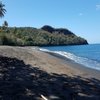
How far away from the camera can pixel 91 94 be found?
12023mm

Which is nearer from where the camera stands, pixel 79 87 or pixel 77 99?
pixel 77 99

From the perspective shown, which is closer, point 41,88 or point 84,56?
point 41,88

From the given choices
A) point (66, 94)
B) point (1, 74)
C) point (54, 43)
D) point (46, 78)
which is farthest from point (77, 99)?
point (54, 43)

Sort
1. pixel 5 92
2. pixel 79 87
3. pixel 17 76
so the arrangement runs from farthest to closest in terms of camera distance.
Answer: pixel 17 76, pixel 79 87, pixel 5 92

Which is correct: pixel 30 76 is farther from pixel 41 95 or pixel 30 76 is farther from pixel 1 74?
pixel 41 95

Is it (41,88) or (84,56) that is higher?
(41,88)

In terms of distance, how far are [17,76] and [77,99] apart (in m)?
4.26

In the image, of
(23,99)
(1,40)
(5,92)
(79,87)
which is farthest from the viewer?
(1,40)

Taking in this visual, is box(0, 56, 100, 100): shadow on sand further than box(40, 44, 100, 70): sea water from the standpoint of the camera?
No

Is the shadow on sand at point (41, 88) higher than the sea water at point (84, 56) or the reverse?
higher

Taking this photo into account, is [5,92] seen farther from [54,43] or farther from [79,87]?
[54,43]

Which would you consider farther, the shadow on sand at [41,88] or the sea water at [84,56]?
the sea water at [84,56]

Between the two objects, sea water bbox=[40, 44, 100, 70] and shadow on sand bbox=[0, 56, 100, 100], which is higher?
shadow on sand bbox=[0, 56, 100, 100]

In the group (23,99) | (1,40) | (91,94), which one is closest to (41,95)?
(23,99)
